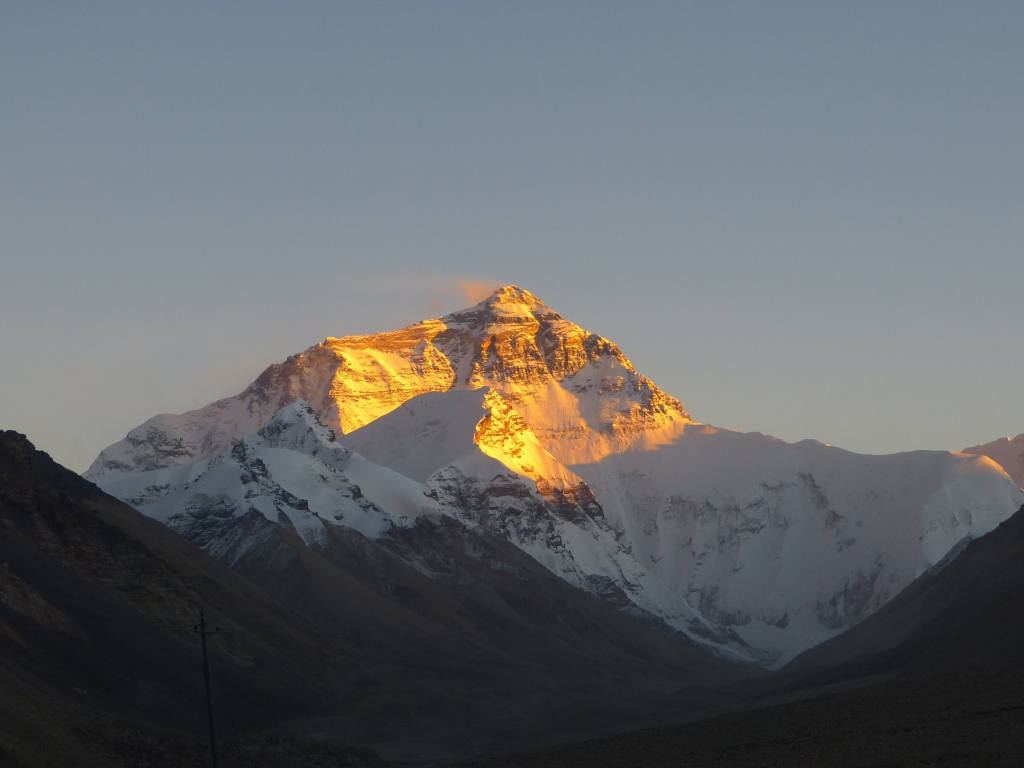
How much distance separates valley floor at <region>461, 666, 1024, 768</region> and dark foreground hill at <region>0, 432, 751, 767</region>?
19.6 metres

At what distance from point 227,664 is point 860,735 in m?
71.5

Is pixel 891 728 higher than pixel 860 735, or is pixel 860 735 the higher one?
pixel 891 728

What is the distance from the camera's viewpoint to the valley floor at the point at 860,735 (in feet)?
198

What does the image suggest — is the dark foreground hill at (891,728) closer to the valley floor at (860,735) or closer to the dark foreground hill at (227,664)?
the valley floor at (860,735)

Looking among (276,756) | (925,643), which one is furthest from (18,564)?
(925,643)

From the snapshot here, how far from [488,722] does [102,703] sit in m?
49.2

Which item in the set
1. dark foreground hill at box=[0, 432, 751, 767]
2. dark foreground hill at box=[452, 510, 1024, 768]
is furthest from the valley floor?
dark foreground hill at box=[0, 432, 751, 767]

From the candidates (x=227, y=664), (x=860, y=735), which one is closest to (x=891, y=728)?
(x=860, y=735)

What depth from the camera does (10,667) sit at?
3435 inches

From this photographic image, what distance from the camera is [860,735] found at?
6906 centimetres

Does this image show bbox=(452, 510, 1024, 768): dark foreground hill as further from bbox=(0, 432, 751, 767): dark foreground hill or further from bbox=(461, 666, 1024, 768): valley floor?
bbox=(0, 432, 751, 767): dark foreground hill

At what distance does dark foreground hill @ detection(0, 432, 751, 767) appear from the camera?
87.4 metres

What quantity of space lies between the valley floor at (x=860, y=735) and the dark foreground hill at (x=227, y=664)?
19578mm

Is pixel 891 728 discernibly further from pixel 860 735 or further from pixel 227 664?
pixel 227 664
